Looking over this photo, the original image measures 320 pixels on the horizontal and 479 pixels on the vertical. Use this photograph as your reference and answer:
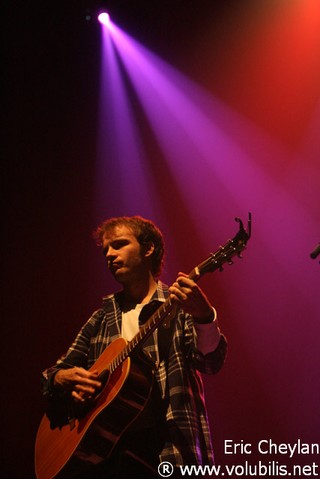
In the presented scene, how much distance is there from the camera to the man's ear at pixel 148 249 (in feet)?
9.77

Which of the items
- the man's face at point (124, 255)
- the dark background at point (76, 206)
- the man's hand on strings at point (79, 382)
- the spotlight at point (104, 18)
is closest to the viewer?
the man's hand on strings at point (79, 382)

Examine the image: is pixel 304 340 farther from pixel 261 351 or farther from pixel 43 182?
pixel 43 182

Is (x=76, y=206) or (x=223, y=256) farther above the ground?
(x=76, y=206)

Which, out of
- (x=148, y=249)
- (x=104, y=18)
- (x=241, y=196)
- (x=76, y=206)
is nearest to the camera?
(x=148, y=249)

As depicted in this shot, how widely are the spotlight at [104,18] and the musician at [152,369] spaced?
9.68 ft

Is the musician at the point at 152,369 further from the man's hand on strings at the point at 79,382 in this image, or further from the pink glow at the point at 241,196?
the pink glow at the point at 241,196

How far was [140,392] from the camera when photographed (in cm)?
225

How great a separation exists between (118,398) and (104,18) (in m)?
4.00

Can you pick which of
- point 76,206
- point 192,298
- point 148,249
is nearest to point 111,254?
point 148,249

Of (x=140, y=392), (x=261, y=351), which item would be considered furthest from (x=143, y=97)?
(x=140, y=392)

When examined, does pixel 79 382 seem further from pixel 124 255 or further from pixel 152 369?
pixel 124 255

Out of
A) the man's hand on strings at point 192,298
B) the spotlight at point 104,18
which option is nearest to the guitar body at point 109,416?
the man's hand on strings at point 192,298

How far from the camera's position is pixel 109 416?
7.38 feet

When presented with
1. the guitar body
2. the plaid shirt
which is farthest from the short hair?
the guitar body
